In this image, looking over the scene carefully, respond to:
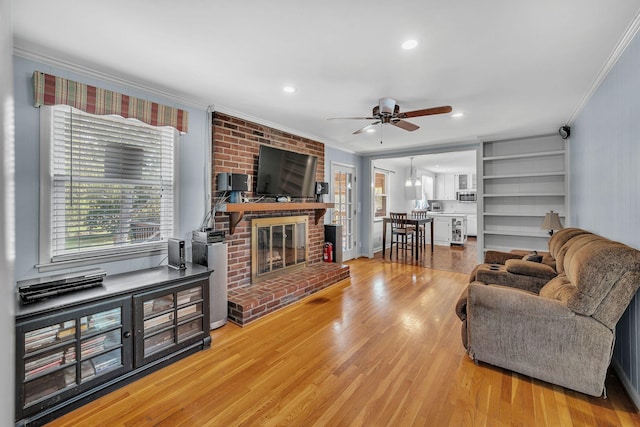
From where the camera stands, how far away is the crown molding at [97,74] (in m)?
2.11

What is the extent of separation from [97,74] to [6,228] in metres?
2.87

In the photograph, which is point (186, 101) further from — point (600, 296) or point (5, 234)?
point (600, 296)

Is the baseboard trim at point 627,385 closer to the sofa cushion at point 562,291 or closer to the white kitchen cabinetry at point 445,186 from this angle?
the sofa cushion at point 562,291

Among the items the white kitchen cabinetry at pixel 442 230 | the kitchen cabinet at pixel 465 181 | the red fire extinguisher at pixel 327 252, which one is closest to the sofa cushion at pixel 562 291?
the red fire extinguisher at pixel 327 252

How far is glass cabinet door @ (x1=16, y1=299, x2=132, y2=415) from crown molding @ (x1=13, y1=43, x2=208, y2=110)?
1816mm

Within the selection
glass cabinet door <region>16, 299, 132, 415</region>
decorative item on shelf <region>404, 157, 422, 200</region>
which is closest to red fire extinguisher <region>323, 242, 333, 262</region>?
glass cabinet door <region>16, 299, 132, 415</region>

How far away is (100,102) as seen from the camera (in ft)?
8.02

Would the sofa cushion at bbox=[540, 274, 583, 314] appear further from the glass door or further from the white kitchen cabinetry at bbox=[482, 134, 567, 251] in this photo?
the glass door

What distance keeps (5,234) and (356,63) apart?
2.45 meters

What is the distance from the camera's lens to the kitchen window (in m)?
7.36

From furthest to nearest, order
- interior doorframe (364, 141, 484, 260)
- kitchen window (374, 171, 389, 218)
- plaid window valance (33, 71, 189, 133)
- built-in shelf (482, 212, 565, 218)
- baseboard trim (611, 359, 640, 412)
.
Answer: kitchen window (374, 171, 389, 218), interior doorframe (364, 141, 484, 260), built-in shelf (482, 212, 565, 218), plaid window valance (33, 71, 189, 133), baseboard trim (611, 359, 640, 412)

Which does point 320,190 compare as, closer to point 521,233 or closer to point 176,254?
point 176,254

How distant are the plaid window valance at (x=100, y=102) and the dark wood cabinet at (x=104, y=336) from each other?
54.1 inches

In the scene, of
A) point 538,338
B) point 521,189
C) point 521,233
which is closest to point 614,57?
point 538,338
